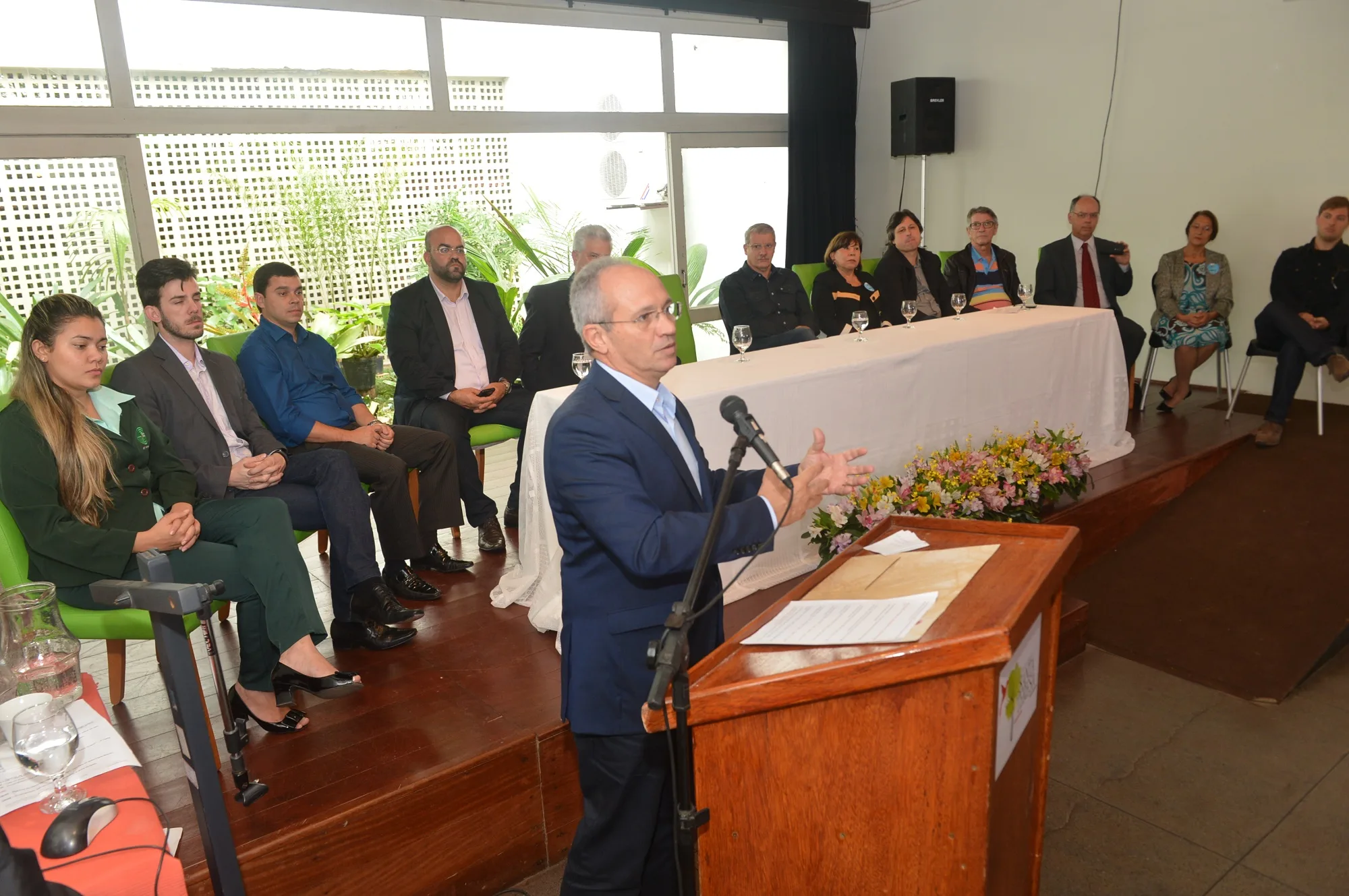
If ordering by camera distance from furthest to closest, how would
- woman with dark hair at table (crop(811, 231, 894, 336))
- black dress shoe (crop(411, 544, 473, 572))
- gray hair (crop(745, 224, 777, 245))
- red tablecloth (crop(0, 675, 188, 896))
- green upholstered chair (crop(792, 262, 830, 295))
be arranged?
1. green upholstered chair (crop(792, 262, 830, 295))
2. woman with dark hair at table (crop(811, 231, 894, 336))
3. gray hair (crop(745, 224, 777, 245))
4. black dress shoe (crop(411, 544, 473, 572))
5. red tablecloth (crop(0, 675, 188, 896))

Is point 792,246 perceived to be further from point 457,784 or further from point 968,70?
point 457,784

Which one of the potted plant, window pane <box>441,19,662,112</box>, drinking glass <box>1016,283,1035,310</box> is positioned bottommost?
the potted plant

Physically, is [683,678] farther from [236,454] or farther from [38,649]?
[236,454]

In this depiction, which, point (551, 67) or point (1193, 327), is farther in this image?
point (551, 67)

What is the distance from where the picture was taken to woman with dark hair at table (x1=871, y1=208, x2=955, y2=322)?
217 inches

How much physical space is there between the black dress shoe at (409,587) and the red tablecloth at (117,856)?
6.73ft

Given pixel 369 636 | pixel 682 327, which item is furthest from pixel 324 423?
pixel 682 327

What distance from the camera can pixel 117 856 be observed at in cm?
127

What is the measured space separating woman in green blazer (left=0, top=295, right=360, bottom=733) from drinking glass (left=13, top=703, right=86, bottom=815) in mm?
1228

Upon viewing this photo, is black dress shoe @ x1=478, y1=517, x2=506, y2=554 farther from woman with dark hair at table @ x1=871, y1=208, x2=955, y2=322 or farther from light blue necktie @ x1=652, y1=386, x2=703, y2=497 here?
woman with dark hair at table @ x1=871, y1=208, x2=955, y2=322

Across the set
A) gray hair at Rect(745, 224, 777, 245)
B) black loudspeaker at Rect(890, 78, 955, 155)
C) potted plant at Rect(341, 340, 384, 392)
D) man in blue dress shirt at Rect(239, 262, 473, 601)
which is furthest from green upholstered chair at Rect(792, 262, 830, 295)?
man in blue dress shirt at Rect(239, 262, 473, 601)

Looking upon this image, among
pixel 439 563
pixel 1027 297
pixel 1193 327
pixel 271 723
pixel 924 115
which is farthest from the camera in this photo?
pixel 924 115

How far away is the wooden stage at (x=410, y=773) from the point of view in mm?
2127

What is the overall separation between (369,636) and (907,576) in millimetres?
2017
